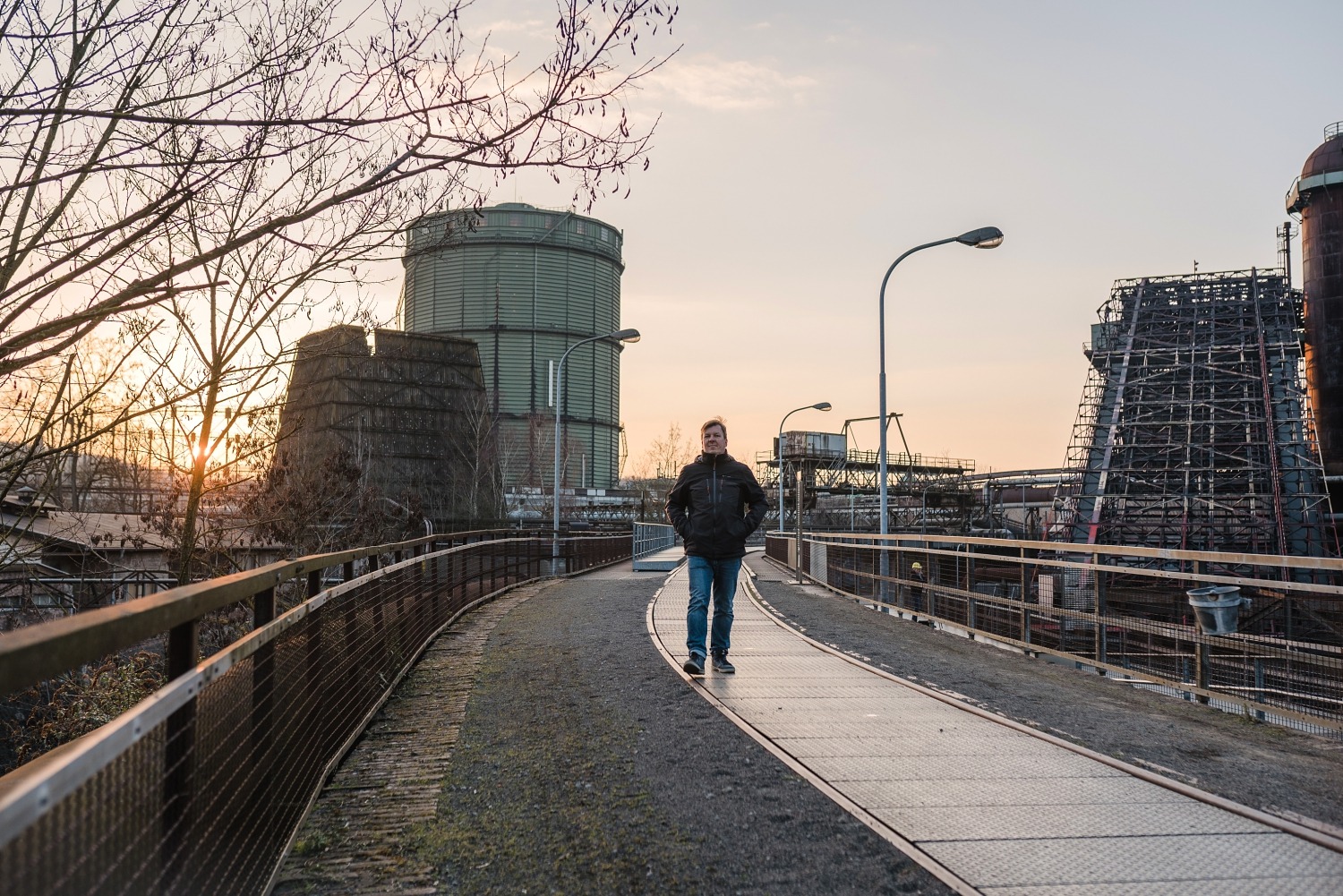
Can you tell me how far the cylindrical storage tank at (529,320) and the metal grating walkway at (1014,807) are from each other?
78192 mm

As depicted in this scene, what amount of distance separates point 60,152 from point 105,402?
10.8 ft

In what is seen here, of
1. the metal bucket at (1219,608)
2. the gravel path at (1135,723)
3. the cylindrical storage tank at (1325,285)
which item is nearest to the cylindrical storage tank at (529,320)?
the cylindrical storage tank at (1325,285)

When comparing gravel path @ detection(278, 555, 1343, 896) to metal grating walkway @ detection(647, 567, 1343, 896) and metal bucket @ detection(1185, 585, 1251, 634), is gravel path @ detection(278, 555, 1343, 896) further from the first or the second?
metal bucket @ detection(1185, 585, 1251, 634)

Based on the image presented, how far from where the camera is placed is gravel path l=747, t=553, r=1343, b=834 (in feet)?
18.0

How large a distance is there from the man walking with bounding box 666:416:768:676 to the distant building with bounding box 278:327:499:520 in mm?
45405

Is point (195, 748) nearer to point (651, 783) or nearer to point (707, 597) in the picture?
point (651, 783)

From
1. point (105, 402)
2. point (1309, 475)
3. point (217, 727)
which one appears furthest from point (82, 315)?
point (1309, 475)

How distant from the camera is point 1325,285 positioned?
7144cm

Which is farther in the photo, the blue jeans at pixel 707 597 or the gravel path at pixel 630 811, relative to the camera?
the blue jeans at pixel 707 597

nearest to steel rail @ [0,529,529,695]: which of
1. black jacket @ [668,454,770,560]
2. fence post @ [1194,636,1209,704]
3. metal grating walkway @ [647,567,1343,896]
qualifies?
metal grating walkway @ [647,567,1343,896]

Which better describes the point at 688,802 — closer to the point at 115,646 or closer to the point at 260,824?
the point at 260,824

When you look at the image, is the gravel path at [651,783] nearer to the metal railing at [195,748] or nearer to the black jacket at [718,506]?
the metal railing at [195,748]

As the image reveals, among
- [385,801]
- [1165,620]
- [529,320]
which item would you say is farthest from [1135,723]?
[529,320]

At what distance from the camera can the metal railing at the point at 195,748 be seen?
78.5 inches
